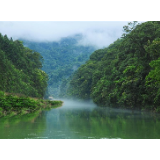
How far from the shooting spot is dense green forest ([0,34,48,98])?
3817 centimetres

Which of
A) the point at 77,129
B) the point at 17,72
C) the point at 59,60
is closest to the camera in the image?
the point at 77,129

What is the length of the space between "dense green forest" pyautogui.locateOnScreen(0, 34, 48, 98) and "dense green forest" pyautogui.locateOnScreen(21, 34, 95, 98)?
5377cm

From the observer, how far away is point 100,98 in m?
46.5

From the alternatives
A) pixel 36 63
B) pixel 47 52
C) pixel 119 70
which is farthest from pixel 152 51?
pixel 47 52

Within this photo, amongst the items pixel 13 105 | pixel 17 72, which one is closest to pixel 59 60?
pixel 17 72

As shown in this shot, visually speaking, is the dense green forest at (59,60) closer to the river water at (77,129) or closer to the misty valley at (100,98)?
the misty valley at (100,98)

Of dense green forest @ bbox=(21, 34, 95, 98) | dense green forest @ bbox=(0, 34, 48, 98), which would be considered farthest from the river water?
dense green forest @ bbox=(21, 34, 95, 98)

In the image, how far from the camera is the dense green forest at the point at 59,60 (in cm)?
13600

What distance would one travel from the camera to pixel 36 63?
220 ft

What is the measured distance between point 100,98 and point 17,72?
1460cm

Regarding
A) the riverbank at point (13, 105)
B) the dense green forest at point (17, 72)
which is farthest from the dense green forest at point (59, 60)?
the riverbank at point (13, 105)

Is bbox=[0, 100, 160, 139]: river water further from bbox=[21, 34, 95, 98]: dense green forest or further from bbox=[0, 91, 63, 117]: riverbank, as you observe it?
bbox=[21, 34, 95, 98]: dense green forest

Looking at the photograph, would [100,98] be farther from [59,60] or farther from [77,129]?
[59,60]

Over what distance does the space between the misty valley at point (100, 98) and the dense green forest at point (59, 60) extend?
207 ft
